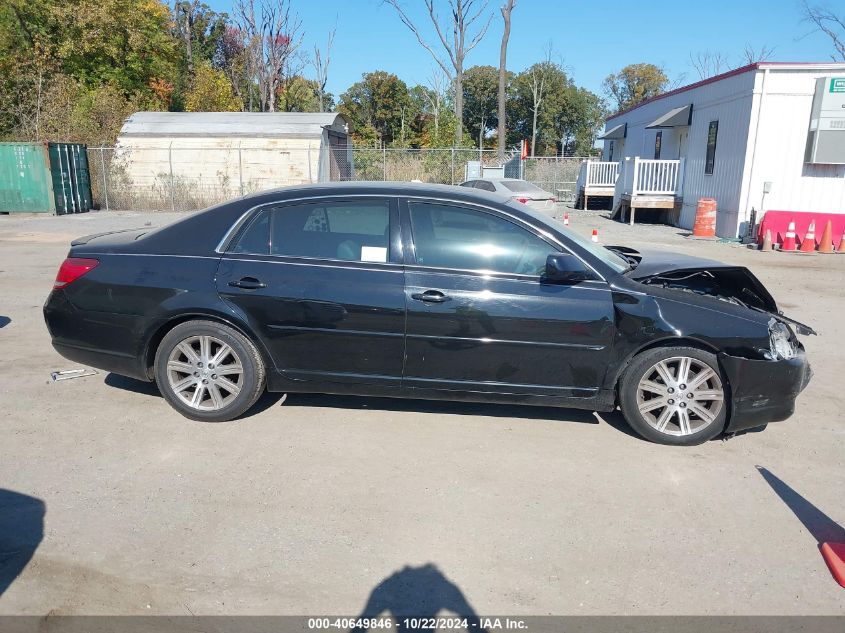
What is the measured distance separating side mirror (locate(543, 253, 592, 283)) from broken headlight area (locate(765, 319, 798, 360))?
121cm

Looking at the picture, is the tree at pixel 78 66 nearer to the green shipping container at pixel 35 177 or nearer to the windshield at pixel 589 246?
the green shipping container at pixel 35 177

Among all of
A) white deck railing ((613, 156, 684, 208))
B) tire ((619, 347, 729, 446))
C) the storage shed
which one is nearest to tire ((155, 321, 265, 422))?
tire ((619, 347, 729, 446))

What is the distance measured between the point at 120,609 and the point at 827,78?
18.4 m

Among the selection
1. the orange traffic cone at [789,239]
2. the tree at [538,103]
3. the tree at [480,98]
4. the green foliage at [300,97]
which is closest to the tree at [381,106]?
the green foliage at [300,97]

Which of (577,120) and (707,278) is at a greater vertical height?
(577,120)

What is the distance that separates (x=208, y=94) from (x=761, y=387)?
44.9m

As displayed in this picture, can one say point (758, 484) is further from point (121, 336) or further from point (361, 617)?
point (121, 336)

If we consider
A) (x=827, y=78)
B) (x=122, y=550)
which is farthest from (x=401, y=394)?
(x=827, y=78)

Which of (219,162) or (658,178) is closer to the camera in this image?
(658,178)

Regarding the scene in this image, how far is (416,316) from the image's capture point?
4.44 metres

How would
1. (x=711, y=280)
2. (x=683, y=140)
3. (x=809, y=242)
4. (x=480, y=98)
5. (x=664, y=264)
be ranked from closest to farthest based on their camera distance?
(x=664, y=264) → (x=711, y=280) → (x=809, y=242) → (x=683, y=140) → (x=480, y=98)

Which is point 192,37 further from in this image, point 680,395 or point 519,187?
point 680,395

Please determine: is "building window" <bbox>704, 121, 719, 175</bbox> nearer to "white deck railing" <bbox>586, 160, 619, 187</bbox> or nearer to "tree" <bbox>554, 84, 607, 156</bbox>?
"white deck railing" <bbox>586, 160, 619, 187</bbox>

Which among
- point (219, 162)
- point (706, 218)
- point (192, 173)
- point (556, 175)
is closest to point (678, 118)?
point (706, 218)
